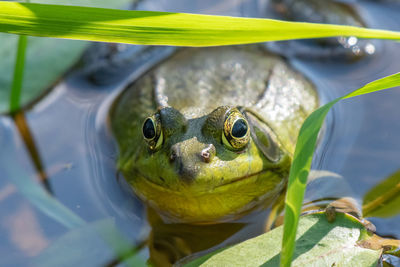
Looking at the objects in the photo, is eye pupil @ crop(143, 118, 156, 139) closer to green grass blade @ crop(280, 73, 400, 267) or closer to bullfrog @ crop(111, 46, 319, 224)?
bullfrog @ crop(111, 46, 319, 224)

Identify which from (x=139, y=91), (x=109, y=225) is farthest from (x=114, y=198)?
(x=139, y=91)

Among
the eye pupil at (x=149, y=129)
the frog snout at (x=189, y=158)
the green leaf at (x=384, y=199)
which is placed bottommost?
the green leaf at (x=384, y=199)

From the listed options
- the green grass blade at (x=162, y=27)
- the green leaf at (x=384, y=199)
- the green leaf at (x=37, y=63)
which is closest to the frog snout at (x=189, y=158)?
the green grass blade at (x=162, y=27)

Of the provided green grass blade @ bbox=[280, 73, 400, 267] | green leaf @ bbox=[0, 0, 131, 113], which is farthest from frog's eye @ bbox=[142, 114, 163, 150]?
green leaf @ bbox=[0, 0, 131, 113]

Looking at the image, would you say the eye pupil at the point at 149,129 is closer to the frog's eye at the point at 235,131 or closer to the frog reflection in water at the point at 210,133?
the frog reflection in water at the point at 210,133

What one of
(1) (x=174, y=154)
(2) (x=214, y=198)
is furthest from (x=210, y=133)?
(2) (x=214, y=198)

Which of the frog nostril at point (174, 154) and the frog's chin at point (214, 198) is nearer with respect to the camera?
the frog nostril at point (174, 154)
